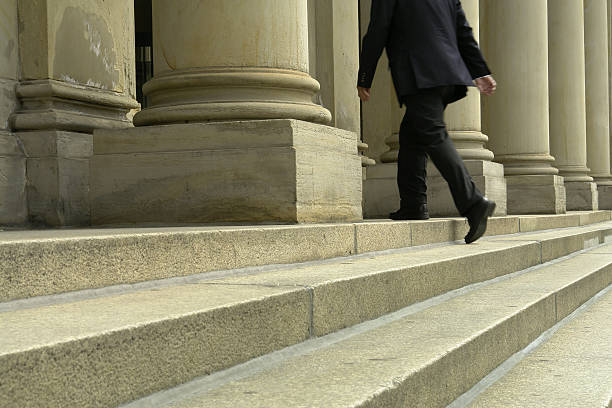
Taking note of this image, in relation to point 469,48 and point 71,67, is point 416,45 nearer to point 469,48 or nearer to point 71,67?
point 469,48

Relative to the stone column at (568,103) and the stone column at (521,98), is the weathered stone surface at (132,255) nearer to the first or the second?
the stone column at (521,98)

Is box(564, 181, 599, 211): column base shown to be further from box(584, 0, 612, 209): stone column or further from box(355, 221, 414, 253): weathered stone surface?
box(355, 221, 414, 253): weathered stone surface

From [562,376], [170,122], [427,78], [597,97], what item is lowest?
[562,376]

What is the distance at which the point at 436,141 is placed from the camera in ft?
22.5

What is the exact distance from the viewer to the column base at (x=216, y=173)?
18.1 feet

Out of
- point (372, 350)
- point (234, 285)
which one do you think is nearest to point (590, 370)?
point (372, 350)

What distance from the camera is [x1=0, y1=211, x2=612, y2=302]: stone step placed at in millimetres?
3012

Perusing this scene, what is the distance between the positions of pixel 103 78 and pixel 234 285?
13.2 ft

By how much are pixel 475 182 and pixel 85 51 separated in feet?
19.1

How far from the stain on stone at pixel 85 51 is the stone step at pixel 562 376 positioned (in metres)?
4.38

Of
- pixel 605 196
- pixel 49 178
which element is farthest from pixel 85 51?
pixel 605 196

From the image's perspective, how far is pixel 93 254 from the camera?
10.8ft

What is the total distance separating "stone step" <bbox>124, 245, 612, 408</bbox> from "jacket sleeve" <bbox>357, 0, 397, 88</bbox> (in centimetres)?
266

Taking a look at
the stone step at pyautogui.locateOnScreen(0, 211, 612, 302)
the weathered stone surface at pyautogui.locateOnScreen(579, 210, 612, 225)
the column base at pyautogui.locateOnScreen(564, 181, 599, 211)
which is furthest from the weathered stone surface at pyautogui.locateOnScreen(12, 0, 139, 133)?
the column base at pyautogui.locateOnScreen(564, 181, 599, 211)
